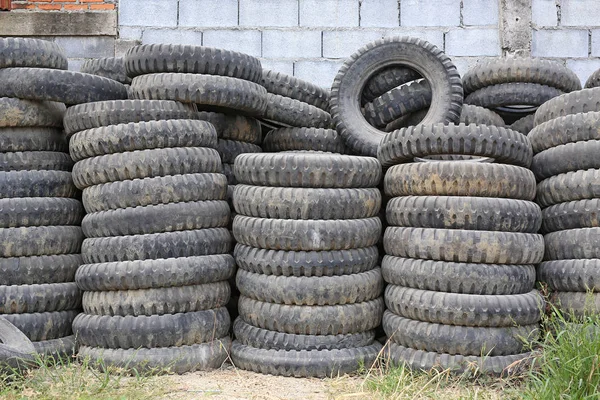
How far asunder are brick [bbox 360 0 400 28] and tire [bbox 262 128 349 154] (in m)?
2.38

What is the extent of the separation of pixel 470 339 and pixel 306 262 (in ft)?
3.16

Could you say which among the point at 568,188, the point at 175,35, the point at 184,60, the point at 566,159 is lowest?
the point at 568,188

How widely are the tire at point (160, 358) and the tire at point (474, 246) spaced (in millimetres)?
1291

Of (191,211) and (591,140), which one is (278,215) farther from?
(591,140)

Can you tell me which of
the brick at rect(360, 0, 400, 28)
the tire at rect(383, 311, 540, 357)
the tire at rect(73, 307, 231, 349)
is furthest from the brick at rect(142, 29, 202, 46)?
the tire at rect(383, 311, 540, 357)

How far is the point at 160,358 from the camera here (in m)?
3.42

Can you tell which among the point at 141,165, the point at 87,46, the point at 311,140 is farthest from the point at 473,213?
the point at 87,46

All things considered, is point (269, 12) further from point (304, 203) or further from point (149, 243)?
point (149, 243)

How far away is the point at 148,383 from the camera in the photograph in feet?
10.4

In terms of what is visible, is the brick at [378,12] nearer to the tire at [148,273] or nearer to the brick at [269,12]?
the brick at [269,12]

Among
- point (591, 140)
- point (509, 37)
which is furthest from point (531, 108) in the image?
point (509, 37)

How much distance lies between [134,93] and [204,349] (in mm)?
1660

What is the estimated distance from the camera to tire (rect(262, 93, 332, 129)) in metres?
4.36

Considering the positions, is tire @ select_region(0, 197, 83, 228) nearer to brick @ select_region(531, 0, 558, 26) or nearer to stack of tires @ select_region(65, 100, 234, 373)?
stack of tires @ select_region(65, 100, 234, 373)
